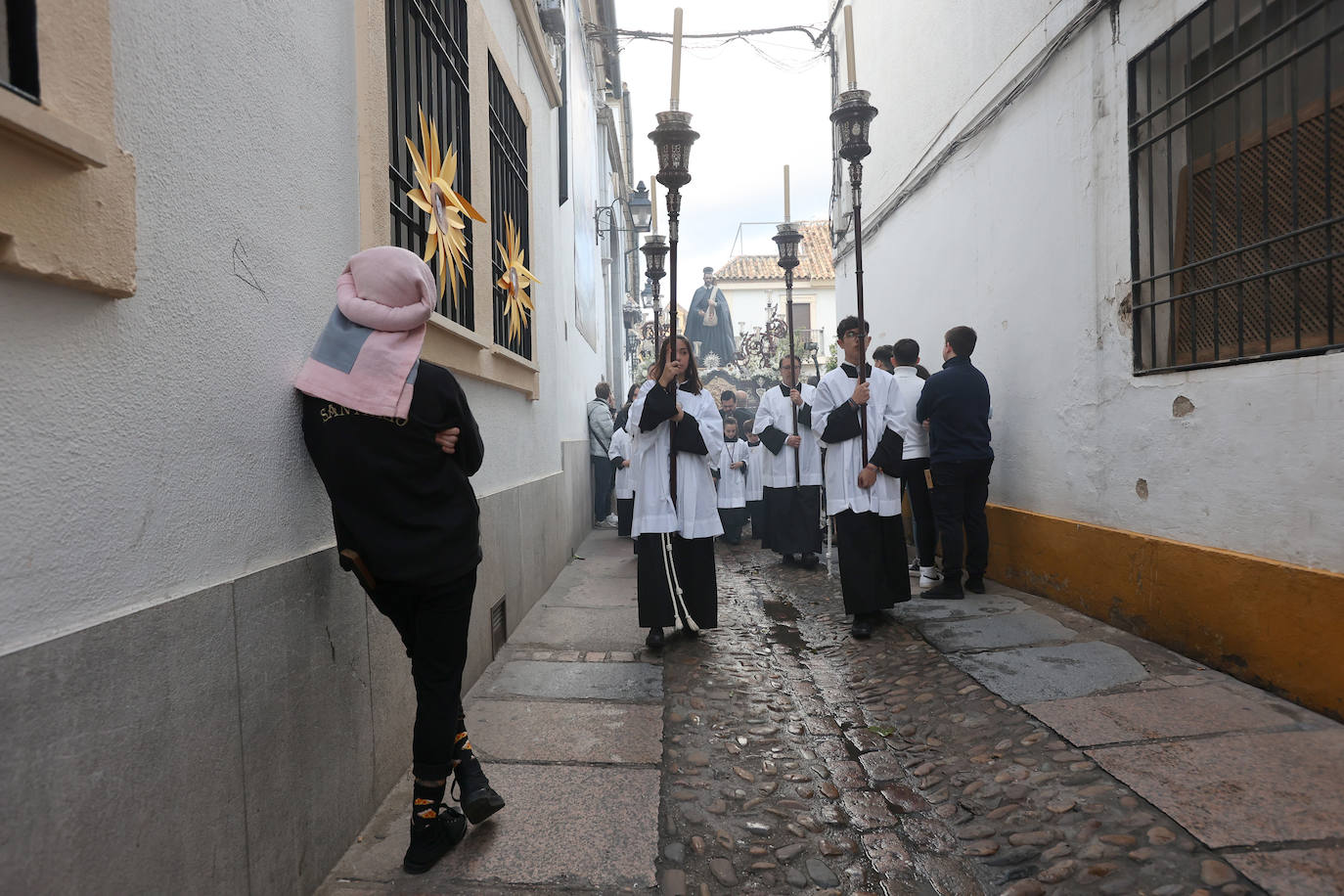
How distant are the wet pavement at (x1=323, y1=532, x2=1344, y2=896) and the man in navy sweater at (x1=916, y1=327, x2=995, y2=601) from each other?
110 centimetres

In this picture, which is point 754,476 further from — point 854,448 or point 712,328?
point 712,328

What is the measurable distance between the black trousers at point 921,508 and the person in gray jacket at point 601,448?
438 cm

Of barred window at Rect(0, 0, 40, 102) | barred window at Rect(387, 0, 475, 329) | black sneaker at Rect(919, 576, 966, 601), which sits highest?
barred window at Rect(387, 0, 475, 329)

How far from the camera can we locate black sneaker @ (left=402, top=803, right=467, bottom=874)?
8.16 ft

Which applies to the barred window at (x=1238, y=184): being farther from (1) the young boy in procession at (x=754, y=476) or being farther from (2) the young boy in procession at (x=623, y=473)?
(2) the young boy in procession at (x=623, y=473)

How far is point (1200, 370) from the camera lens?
4.20 metres

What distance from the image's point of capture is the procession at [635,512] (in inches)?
63.7

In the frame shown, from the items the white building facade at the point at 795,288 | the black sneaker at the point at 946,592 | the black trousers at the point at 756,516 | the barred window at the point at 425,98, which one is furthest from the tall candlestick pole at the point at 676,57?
the white building facade at the point at 795,288

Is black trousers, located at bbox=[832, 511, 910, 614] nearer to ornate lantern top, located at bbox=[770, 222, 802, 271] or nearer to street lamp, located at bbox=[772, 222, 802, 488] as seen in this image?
street lamp, located at bbox=[772, 222, 802, 488]

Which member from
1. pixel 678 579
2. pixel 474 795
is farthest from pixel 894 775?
pixel 678 579

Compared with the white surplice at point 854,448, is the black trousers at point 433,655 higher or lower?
lower

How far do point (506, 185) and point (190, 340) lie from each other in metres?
4.10

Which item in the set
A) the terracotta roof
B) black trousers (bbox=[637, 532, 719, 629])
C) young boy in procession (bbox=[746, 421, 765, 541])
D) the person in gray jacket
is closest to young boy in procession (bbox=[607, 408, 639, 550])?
the person in gray jacket

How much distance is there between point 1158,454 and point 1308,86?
5.98ft
